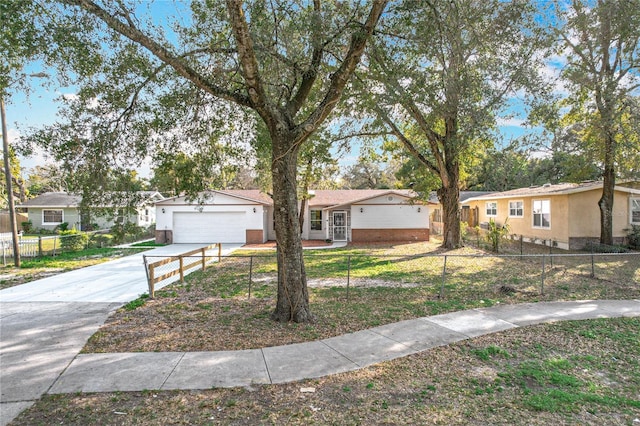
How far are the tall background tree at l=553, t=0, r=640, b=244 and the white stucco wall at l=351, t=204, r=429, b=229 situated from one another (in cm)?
926

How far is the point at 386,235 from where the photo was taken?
2298cm

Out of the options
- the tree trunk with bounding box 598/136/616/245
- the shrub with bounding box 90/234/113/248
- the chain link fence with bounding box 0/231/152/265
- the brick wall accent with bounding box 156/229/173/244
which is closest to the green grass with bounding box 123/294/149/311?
the chain link fence with bounding box 0/231/152/265

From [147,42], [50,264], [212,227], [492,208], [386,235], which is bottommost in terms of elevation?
[50,264]

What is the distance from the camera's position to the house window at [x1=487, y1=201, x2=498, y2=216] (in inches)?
1002

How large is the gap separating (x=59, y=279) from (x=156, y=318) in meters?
6.40

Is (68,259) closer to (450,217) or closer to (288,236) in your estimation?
(288,236)

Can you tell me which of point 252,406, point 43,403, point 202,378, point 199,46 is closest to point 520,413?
point 252,406

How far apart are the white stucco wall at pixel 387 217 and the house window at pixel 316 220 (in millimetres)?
3534

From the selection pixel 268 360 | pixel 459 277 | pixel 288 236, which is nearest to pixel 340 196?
pixel 459 277

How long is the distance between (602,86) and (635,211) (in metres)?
9.00

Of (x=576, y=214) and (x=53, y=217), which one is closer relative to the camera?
(x=576, y=214)

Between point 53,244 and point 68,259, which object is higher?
point 53,244

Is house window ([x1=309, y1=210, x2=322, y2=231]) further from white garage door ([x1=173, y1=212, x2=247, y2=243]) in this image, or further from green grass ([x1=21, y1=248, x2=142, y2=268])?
green grass ([x1=21, y1=248, x2=142, y2=268])

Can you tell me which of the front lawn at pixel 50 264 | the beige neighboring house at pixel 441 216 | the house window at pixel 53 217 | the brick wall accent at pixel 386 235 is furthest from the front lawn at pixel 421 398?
the house window at pixel 53 217
